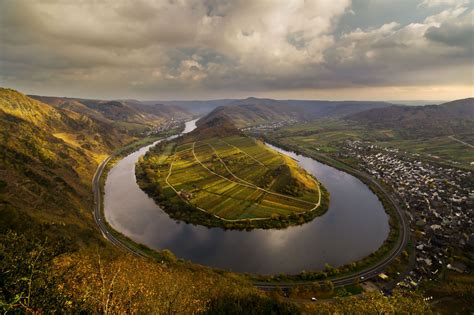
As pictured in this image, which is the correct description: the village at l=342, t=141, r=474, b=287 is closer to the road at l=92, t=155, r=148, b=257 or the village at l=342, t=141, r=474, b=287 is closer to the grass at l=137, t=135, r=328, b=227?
the grass at l=137, t=135, r=328, b=227

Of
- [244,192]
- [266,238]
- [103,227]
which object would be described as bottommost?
[266,238]

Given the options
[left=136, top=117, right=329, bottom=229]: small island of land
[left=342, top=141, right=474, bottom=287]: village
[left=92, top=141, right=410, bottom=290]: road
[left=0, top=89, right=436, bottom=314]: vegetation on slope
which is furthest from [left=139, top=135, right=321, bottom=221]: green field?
[left=342, top=141, right=474, bottom=287]: village

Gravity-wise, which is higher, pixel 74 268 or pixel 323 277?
pixel 74 268

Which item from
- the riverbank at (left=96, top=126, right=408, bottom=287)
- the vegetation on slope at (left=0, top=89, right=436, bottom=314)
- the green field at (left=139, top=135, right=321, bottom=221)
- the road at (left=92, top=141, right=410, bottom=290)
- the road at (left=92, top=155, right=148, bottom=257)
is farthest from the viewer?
the green field at (left=139, top=135, right=321, bottom=221)

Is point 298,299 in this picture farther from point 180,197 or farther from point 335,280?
point 180,197

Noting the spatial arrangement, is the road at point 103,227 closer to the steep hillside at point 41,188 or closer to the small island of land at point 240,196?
the steep hillside at point 41,188

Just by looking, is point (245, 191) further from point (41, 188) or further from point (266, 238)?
point (41, 188)

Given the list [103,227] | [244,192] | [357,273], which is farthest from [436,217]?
[103,227]

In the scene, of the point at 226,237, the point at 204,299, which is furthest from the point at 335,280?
the point at 204,299
